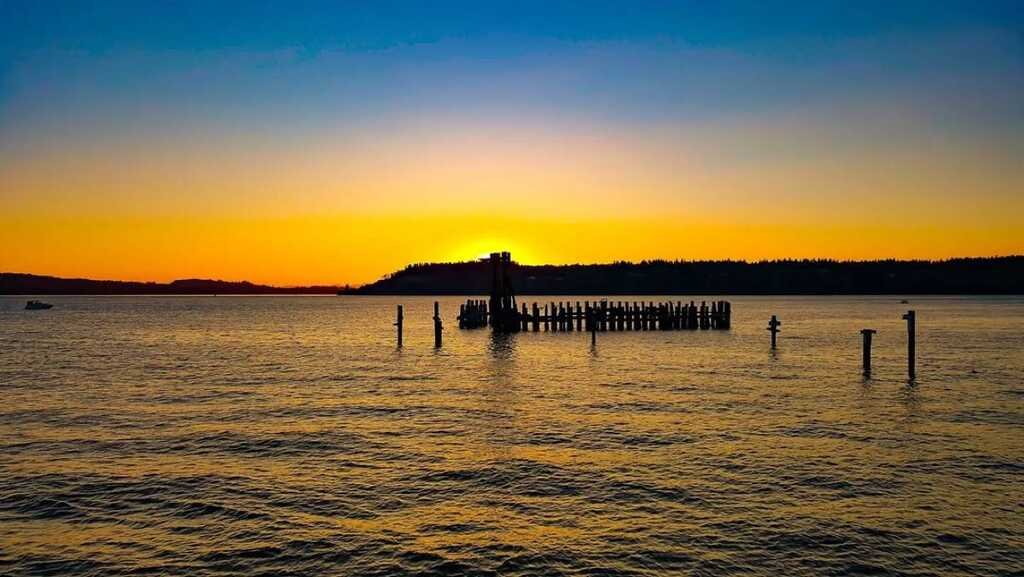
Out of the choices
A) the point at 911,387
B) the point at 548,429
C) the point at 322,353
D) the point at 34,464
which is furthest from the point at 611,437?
the point at 322,353

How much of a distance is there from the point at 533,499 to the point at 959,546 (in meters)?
6.79

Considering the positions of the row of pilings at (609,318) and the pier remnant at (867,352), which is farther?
the row of pilings at (609,318)

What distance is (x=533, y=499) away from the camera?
539 inches

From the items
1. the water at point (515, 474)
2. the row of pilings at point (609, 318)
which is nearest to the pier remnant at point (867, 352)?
the water at point (515, 474)

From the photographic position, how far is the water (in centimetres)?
1096

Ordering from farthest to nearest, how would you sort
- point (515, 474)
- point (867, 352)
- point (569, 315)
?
point (569, 315), point (867, 352), point (515, 474)

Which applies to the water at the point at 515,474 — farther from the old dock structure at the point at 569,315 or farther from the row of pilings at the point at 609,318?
the row of pilings at the point at 609,318

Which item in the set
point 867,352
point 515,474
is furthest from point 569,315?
point 515,474

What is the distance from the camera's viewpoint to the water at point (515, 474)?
10961mm

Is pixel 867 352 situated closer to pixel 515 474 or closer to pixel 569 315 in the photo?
pixel 515 474

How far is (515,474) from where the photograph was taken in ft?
50.8

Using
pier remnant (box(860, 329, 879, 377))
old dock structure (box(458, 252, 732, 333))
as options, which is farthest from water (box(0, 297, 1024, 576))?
old dock structure (box(458, 252, 732, 333))

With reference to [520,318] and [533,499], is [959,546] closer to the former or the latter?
[533,499]

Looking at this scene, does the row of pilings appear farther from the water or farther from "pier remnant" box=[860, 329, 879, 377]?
the water
